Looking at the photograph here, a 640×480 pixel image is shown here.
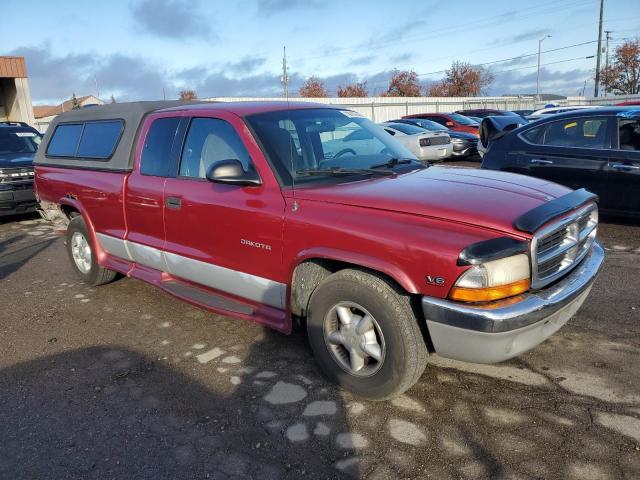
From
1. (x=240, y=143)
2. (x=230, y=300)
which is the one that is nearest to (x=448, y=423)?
(x=230, y=300)

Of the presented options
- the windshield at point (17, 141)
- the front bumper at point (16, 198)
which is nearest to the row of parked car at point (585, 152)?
the front bumper at point (16, 198)

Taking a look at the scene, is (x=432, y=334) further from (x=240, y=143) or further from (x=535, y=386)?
(x=240, y=143)

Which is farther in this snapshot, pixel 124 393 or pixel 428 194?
pixel 124 393

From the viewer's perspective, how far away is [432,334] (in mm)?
2822

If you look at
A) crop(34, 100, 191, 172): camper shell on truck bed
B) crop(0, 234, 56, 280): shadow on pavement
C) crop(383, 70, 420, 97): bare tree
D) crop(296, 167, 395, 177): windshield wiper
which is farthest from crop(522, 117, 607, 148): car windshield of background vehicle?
crop(383, 70, 420, 97): bare tree

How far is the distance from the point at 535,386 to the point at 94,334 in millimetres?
3461

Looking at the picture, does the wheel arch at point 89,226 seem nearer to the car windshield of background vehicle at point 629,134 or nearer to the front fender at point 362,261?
the front fender at point 362,261

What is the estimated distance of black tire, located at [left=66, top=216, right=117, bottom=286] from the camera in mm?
5402

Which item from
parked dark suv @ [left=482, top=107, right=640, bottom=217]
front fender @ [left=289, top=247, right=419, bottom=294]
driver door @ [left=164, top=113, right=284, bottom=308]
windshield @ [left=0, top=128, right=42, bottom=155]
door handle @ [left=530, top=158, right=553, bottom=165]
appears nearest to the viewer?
front fender @ [left=289, top=247, right=419, bottom=294]

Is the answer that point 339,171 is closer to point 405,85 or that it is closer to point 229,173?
point 229,173

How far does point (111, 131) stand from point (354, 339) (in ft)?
11.0

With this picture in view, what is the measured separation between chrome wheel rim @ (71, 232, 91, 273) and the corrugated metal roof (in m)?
21.0

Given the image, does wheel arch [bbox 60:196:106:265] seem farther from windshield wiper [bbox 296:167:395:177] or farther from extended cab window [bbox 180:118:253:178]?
windshield wiper [bbox 296:167:395:177]

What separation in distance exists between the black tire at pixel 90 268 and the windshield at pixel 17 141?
18.8 feet
